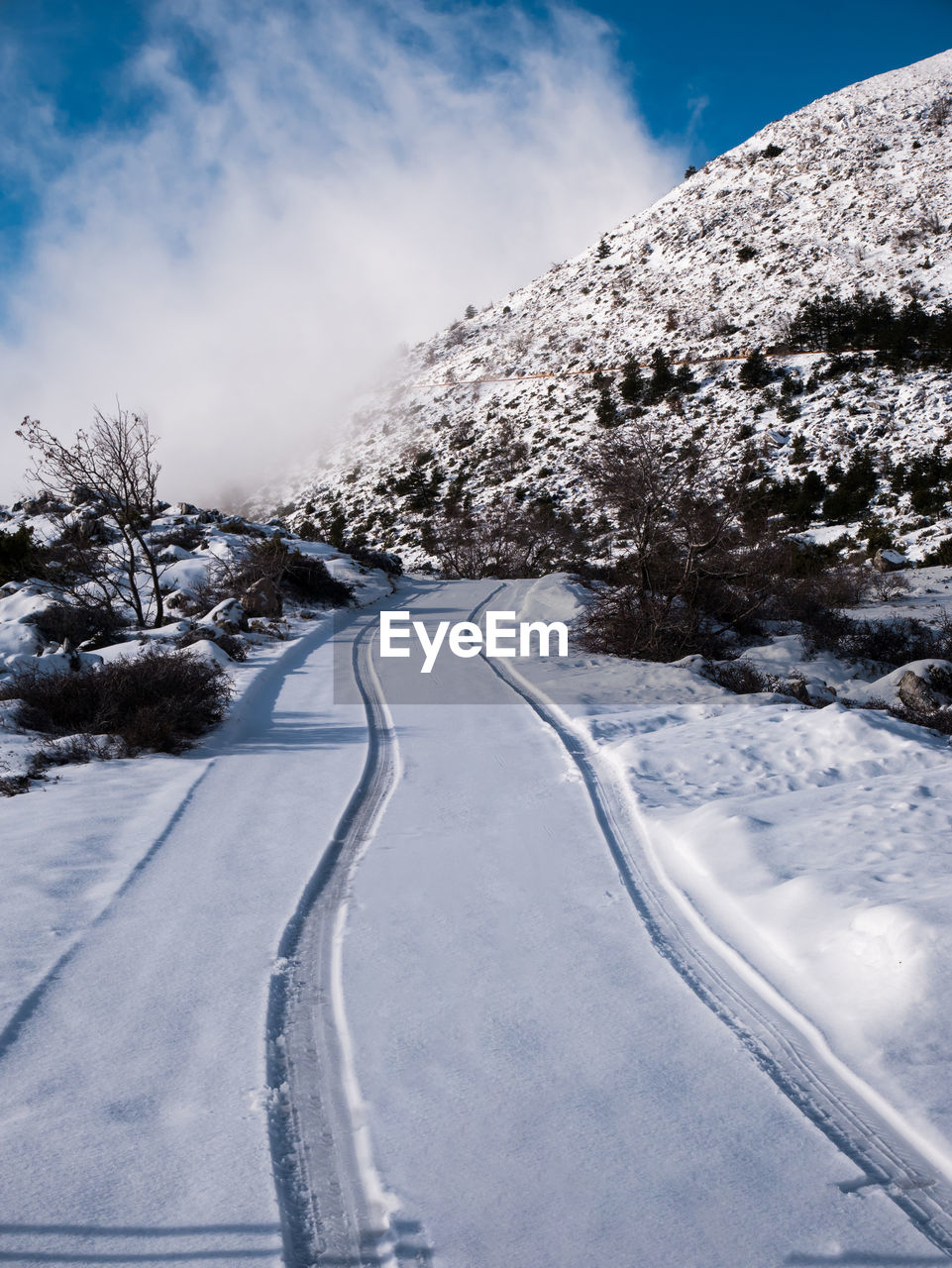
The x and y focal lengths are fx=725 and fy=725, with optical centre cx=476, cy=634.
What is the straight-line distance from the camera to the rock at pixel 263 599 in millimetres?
19391

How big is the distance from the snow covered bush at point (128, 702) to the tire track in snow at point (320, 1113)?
3.66 meters

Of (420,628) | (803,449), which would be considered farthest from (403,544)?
(420,628)

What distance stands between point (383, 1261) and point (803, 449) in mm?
43173

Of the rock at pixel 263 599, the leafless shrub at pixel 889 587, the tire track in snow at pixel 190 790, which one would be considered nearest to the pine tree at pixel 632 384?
the leafless shrub at pixel 889 587

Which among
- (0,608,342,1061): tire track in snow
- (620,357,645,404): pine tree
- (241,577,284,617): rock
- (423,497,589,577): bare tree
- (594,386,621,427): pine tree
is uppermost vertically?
(620,357,645,404): pine tree

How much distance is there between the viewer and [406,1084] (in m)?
2.74

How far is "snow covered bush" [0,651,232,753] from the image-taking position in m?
7.36

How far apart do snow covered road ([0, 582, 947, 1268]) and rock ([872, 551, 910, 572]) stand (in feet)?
78.1

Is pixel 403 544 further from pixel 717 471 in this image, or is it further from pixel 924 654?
pixel 924 654

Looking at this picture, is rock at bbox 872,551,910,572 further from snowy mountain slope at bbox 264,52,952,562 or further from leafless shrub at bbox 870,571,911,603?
snowy mountain slope at bbox 264,52,952,562

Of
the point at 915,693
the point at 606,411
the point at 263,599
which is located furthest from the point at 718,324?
the point at 915,693

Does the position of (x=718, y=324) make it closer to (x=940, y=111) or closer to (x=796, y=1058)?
(x=940, y=111)

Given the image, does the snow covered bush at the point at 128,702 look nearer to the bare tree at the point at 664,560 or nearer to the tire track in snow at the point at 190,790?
the tire track in snow at the point at 190,790

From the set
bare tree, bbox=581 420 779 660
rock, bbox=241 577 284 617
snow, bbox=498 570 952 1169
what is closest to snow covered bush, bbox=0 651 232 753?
snow, bbox=498 570 952 1169
